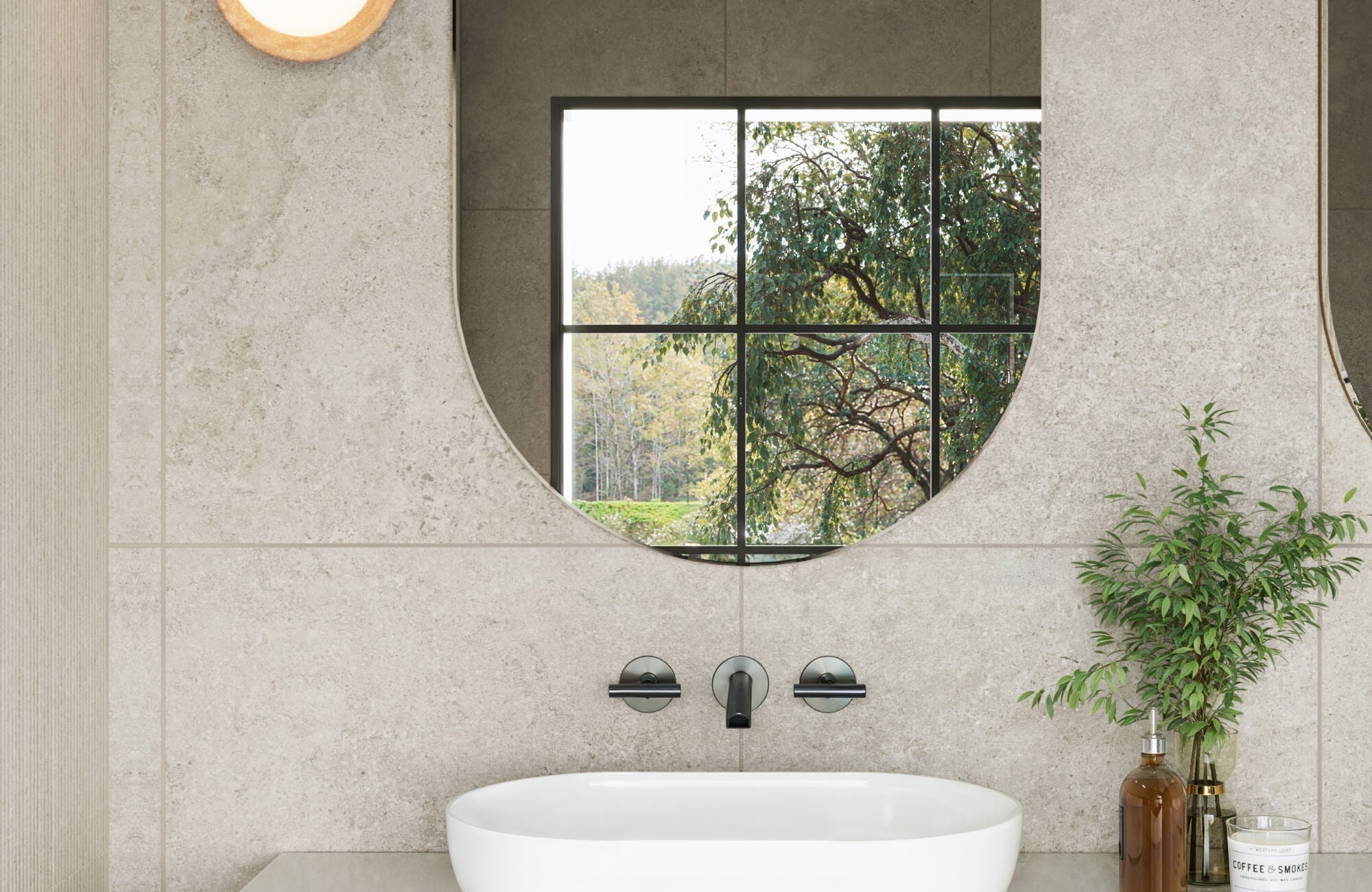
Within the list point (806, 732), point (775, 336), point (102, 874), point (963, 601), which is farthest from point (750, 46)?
point (102, 874)

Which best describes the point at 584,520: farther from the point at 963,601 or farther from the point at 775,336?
the point at 963,601

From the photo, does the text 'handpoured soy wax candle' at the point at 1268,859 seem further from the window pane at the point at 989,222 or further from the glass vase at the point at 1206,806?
the window pane at the point at 989,222

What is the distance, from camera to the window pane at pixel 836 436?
1.17 metres

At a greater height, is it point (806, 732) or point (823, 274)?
point (823, 274)

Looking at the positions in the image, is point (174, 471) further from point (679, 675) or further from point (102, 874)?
point (679, 675)

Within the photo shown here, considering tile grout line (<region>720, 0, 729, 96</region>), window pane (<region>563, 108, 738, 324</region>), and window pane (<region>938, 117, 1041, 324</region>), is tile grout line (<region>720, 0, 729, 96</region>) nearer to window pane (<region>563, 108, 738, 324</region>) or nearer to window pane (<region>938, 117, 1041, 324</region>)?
window pane (<region>563, 108, 738, 324</region>)

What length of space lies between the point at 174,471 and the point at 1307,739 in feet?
4.46

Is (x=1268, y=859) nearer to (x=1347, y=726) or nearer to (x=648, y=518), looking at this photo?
(x=1347, y=726)

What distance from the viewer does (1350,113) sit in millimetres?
1178

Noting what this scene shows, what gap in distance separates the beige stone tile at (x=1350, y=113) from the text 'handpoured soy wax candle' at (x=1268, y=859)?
711mm

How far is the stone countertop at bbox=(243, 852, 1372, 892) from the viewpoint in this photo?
3.53ft

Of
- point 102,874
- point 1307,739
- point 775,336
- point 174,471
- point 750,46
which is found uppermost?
point 750,46

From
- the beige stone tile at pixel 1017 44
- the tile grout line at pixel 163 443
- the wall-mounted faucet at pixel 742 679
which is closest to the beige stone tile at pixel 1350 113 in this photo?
the beige stone tile at pixel 1017 44

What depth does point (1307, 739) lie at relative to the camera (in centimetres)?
117
